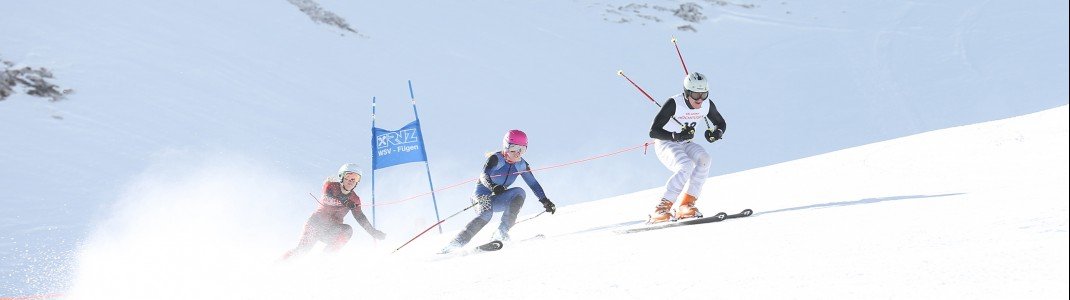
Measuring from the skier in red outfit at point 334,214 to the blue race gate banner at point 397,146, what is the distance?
3.36 meters

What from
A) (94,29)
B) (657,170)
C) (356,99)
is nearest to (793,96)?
(657,170)

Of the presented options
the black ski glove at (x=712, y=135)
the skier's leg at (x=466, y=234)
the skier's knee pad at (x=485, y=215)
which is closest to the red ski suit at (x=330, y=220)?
the skier's knee pad at (x=485, y=215)

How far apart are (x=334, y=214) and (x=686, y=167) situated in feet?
12.4

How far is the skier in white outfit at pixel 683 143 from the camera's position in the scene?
7242mm

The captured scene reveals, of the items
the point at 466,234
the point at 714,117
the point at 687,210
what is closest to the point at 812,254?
the point at 687,210

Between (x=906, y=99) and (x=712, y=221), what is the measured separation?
73.4 ft

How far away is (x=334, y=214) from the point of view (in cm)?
914

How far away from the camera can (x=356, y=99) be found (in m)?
22.7

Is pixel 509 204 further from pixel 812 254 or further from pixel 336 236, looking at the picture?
pixel 812 254

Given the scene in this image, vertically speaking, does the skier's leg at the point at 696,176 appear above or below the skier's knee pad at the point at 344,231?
above

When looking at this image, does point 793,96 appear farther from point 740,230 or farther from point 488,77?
point 740,230

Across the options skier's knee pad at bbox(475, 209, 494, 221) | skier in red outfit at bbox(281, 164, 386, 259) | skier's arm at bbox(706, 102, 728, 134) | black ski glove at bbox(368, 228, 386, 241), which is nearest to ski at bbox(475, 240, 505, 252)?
skier's knee pad at bbox(475, 209, 494, 221)

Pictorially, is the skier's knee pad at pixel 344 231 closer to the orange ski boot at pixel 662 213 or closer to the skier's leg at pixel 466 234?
the skier's leg at pixel 466 234

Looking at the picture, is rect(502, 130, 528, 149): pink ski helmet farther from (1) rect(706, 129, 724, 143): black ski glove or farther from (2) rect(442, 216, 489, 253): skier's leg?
(1) rect(706, 129, 724, 143): black ski glove
